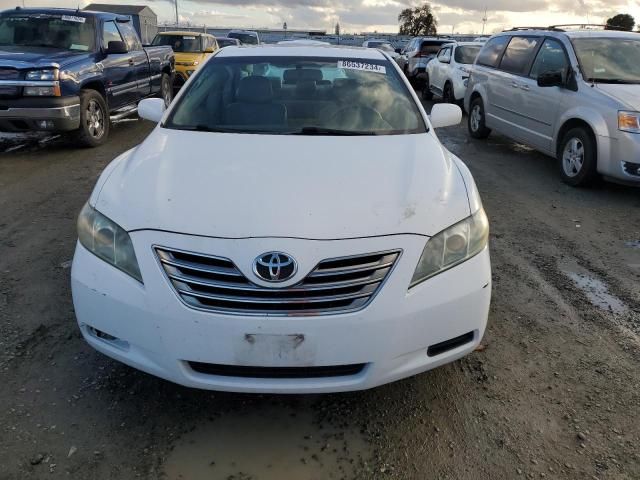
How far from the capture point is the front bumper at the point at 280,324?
7.14 ft

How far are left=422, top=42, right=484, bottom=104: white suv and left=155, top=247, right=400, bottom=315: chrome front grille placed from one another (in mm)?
10846

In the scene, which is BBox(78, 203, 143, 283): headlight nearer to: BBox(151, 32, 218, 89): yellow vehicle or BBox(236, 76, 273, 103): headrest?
BBox(236, 76, 273, 103): headrest

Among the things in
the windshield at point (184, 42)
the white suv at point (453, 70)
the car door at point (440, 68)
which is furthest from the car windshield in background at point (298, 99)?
the windshield at point (184, 42)

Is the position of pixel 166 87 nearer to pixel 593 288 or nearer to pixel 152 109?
pixel 152 109

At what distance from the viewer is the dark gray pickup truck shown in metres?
7.07

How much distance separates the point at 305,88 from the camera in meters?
3.82

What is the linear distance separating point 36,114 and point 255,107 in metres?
4.77

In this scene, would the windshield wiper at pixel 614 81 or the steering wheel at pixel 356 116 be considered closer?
the steering wheel at pixel 356 116

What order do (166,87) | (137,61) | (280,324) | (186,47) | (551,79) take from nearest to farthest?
(280,324) → (551,79) → (137,61) → (166,87) → (186,47)

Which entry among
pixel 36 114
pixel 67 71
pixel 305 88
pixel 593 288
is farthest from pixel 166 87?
pixel 593 288

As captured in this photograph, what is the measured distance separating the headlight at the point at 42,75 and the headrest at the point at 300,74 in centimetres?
459

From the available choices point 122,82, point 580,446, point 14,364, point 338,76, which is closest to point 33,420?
point 14,364

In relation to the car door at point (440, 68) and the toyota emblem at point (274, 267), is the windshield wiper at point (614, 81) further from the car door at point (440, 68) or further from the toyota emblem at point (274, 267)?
the car door at point (440, 68)

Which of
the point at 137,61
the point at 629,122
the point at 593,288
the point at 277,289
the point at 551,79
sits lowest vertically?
the point at 593,288
